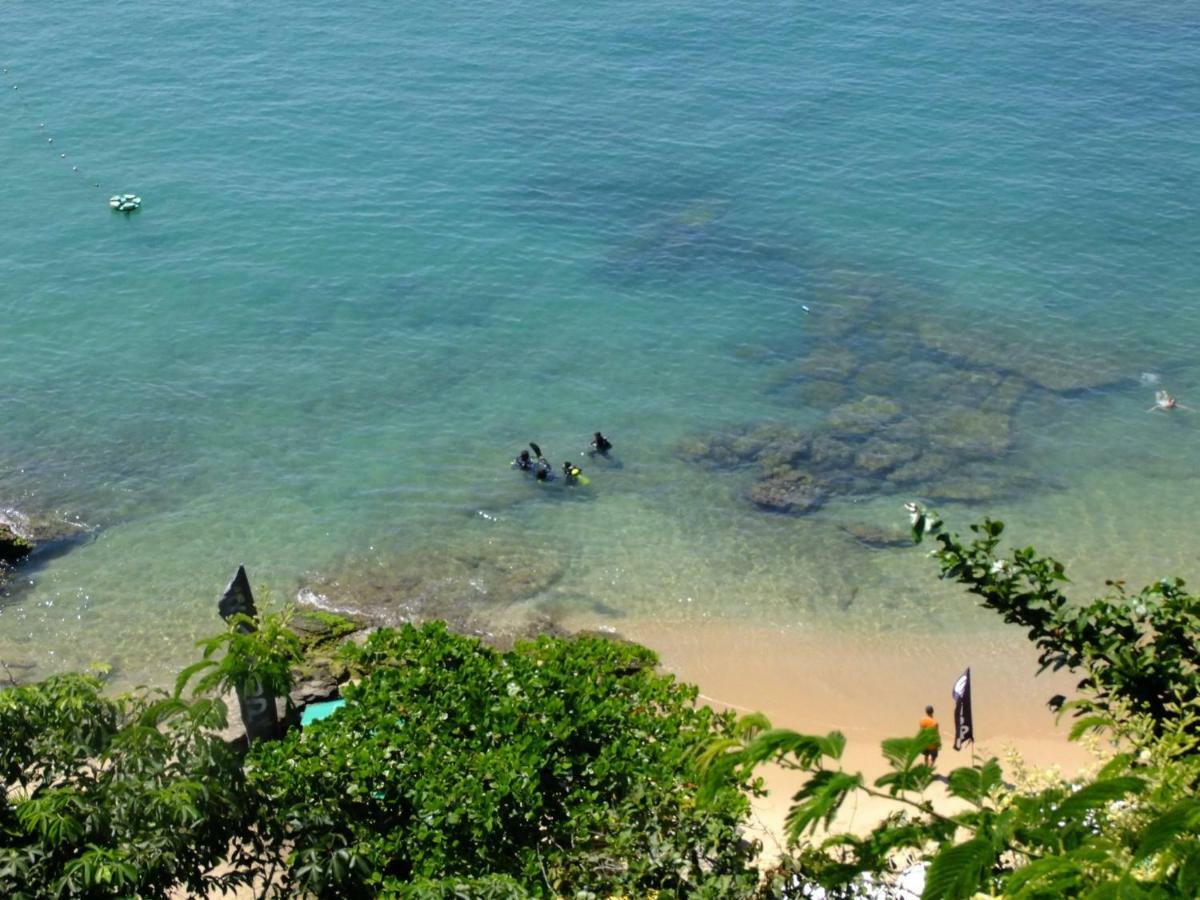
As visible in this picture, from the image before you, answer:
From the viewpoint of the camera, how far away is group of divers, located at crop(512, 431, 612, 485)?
25.2 m

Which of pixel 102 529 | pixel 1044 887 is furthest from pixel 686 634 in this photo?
pixel 1044 887

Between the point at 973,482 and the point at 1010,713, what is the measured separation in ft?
22.3

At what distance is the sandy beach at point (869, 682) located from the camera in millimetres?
19359

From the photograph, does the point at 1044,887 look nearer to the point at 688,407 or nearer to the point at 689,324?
the point at 688,407

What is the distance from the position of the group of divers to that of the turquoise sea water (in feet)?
1.84

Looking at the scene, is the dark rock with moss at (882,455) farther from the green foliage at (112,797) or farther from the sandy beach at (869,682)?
the green foliage at (112,797)

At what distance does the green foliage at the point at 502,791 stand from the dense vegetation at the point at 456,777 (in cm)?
2

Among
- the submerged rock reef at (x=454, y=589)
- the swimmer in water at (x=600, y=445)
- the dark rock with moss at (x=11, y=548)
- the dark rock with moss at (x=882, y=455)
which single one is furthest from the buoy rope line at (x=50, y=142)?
the dark rock with moss at (x=882, y=455)

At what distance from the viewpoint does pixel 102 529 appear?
2373 centimetres

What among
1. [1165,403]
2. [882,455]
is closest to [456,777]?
[882,455]

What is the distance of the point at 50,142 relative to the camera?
126 ft

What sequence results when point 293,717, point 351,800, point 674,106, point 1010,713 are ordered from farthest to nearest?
point 674,106 < point 1010,713 < point 293,717 < point 351,800

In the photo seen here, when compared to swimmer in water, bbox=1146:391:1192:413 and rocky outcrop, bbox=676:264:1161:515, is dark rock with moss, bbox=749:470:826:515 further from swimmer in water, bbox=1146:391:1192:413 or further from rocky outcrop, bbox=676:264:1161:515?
swimmer in water, bbox=1146:391:1192:413

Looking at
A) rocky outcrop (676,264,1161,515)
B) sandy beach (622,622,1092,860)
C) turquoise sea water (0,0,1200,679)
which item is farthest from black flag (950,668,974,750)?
rocky outcrop (676,264,1161,515)
